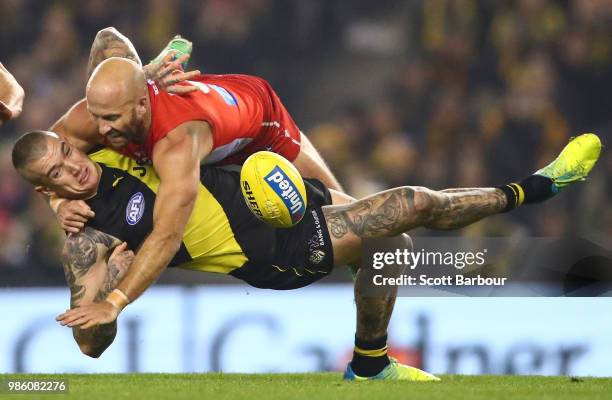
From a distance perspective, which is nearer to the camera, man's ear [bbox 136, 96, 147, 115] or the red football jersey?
man's ear [bbox 136, 96, 147, 115]

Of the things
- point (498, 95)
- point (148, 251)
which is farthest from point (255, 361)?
point (498, 95)

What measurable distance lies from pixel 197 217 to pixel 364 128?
400cm

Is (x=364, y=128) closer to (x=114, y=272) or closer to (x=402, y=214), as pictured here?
A: (x=402, y=214)

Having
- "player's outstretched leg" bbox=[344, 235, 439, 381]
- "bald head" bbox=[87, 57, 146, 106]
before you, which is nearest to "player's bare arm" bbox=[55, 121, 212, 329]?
"bald head" bbox=[87, 57, 146, 106]

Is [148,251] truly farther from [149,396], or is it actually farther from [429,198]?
[429,198]

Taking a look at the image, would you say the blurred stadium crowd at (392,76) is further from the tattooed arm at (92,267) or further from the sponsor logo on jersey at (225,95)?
the sponsor logo on jersey at (225,95)

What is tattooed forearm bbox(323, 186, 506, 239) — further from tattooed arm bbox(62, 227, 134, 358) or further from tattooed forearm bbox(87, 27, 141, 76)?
tattooed forearm bbox(87, 27, 141, 76)

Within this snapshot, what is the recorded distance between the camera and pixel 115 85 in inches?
211

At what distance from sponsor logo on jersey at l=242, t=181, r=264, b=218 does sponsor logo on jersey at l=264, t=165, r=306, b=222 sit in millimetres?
118

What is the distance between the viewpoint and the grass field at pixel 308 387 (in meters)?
4.88

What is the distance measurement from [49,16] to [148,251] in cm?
548

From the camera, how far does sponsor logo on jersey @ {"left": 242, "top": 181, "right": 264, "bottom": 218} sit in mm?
5598

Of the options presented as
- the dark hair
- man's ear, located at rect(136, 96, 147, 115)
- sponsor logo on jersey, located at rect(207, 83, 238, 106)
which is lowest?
the dark hair

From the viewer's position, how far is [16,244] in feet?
28.5
